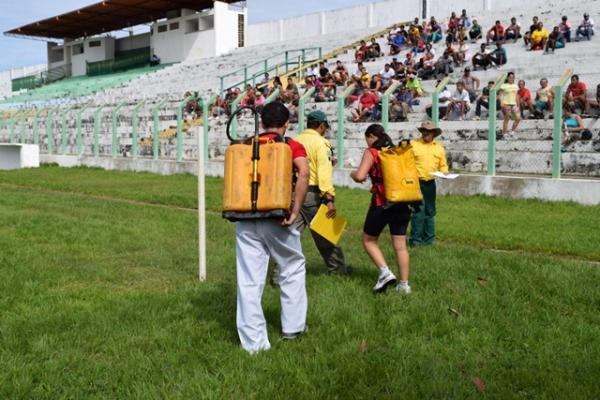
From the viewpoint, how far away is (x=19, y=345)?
4.79 metres

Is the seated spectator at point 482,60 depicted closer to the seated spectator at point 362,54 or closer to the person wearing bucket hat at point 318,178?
the seated spectator at point 362,54

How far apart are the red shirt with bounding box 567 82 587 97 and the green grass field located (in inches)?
196

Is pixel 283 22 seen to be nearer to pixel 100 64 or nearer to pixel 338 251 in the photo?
pixel 100 64

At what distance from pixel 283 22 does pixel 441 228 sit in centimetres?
3812

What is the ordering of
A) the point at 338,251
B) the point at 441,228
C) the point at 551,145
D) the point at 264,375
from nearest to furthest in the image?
1. the point at 264,375
2. the point at 338,251
3. the point at 441,228
4. the point at 551,145

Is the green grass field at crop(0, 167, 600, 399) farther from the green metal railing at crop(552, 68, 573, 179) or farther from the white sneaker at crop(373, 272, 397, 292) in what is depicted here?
the green metal railing at crop(552, 68, 573, 179)

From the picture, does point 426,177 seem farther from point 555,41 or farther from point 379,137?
point 555,41

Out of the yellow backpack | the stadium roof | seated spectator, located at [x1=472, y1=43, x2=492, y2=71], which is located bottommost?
the yellow backpack

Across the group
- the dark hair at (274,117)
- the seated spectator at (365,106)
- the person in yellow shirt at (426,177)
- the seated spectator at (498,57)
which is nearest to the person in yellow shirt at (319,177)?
the dark hair at (274,117)

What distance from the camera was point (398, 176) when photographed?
622 centimetres

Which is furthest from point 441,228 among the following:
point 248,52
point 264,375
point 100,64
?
point 100,64

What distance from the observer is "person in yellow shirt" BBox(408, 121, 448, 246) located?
8852 mm

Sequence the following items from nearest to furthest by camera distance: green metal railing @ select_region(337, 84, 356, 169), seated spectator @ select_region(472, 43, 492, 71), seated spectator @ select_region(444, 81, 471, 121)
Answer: seated spectator @ select_region(444, 81, 471, 121) < green metal railing @ select_region(337, 84, 356, 169) < seated spectator @ select_region(472, 43, 492, 71)

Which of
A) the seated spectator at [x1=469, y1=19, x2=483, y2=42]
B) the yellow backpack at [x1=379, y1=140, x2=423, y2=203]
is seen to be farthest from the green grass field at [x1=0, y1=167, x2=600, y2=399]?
the seated spectator at [x1=469, y1=19, x2=483, y2=42]
